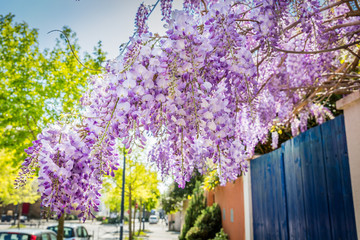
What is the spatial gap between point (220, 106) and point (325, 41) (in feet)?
9.88

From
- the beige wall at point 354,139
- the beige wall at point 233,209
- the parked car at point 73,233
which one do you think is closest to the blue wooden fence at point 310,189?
the beige wall at point 354,139

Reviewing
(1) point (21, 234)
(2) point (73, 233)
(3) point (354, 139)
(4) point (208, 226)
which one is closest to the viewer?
(3) point (354, 139)

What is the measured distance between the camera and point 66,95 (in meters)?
9.60

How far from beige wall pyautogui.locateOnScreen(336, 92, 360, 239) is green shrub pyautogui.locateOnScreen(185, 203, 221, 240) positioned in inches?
327

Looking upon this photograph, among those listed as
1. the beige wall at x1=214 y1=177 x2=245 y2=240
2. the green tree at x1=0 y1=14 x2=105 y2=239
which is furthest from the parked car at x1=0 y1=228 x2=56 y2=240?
the beige wall at x1=214 y1=177 x2=245 y2=240

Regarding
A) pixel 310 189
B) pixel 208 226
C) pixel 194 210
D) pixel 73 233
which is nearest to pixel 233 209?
pixel 208 226

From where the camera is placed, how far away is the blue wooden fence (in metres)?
3.19

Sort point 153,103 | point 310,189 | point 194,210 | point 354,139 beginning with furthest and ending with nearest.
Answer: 1. point 194,210
2. point 310,189
3. point 354,139
4. point 153,103

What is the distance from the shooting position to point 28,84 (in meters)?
9.11

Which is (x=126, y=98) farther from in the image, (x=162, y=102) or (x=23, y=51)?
(x=23, y=51)

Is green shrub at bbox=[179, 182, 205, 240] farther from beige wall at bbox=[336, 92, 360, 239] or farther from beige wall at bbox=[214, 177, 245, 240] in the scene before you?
beige wall at bbox=[336, 92, 360, 239]

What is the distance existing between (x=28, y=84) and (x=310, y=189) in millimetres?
8744

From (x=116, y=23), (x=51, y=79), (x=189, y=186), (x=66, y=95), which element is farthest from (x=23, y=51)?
(x=189, y=186)

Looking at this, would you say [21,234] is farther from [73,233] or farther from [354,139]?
[354,139]
